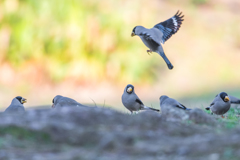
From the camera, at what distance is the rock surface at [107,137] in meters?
3.82

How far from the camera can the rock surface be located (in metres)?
3.82

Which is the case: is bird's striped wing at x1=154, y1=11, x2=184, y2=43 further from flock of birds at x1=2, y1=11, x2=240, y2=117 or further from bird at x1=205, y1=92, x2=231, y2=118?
bird at x1=205, y1=92, x2=231, y2=118

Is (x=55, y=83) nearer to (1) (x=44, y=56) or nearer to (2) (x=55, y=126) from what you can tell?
(1) (x=44, y=56)

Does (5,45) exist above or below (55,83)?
above

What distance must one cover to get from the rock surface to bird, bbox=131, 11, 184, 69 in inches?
85.8

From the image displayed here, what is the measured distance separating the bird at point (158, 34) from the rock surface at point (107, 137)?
218 cm

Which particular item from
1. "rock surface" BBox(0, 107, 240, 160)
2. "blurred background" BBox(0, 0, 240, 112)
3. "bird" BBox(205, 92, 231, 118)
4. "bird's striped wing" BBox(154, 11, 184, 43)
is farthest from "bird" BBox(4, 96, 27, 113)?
"blurred background" BBox(0, 0, 240, 112)

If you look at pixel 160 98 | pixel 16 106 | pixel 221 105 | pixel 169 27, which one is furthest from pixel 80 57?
pixel 221 105

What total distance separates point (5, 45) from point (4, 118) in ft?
33.3

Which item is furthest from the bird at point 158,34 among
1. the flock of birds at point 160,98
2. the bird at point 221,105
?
the bird at point 221,105

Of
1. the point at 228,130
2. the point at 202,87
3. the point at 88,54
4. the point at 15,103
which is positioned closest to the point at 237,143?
the point at 228,130

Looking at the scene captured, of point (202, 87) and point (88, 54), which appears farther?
point (202, 87)

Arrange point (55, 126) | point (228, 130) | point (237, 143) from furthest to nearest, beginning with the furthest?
point (228, 130), point (55, 126), point (237, 143)

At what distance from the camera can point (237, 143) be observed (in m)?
3.88
